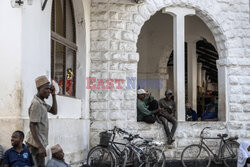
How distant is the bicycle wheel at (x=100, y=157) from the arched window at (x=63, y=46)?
4.84 feet

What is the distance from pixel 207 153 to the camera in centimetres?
1332

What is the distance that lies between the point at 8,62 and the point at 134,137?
4.94 meters

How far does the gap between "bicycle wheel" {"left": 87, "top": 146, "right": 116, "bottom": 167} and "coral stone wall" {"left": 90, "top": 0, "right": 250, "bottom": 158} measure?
2.61ft

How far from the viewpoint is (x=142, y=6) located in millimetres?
13367

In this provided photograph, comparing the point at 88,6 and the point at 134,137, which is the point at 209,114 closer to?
the point at 134,137

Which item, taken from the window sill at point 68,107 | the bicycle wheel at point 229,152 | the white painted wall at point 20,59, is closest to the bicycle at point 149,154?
the window sill at point 68,107

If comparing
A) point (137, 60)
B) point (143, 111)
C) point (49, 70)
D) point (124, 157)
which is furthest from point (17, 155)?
point (137, 60)

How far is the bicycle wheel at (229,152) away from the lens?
13.4 meters

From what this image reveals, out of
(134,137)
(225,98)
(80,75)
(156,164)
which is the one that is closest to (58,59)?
(80,75)

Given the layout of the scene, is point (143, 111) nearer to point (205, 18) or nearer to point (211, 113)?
point (211, 113)

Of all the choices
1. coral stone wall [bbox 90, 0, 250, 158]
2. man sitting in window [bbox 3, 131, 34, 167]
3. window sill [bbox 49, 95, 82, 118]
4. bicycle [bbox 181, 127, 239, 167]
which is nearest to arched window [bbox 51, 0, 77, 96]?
window sill [bbox 49, 95, 82, 118]

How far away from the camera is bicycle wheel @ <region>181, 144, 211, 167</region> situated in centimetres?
1314

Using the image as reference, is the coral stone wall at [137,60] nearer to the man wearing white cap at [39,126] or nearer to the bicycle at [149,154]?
the bicycle at [149,154]

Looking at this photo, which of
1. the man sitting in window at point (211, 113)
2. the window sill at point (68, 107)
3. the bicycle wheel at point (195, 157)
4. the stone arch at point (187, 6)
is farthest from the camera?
the man sitting in window at point (211, 113)
